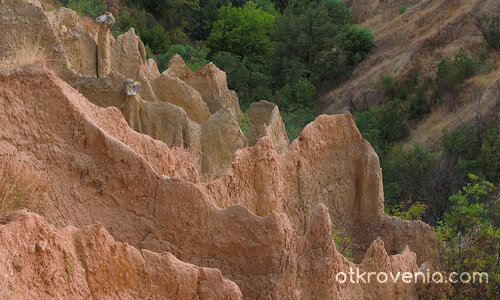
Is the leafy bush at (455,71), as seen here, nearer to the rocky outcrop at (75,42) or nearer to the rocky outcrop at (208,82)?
the rocky outcrop at (208,82)

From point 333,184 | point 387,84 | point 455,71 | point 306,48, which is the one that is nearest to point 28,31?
point 333,184

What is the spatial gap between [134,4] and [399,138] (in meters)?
18.9

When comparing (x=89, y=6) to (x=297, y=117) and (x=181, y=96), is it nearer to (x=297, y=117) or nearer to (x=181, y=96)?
(x=297, y=117)

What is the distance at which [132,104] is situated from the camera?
469 inches

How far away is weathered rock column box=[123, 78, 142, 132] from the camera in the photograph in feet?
38.3

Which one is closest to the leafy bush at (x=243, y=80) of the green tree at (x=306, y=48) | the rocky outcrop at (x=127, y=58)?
the green tree at (x=306, y=48)

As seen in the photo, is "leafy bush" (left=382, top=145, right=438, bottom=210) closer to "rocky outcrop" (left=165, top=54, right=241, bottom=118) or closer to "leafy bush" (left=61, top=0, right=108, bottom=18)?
"rocky outcrop" (left=165, top=54, right=241, bottom=118)

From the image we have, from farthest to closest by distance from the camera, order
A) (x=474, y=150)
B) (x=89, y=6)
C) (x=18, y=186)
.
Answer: (x=89, y=6)
(x=474, y=150)
(x=18, y=186)

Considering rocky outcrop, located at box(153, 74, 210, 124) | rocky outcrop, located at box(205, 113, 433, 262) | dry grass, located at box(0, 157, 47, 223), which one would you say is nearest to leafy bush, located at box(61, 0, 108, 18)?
rocky outcrop, located at box(153, 74, 210, 124)

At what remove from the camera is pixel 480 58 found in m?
34.4

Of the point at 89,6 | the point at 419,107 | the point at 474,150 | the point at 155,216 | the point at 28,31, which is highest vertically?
the point at 28,31

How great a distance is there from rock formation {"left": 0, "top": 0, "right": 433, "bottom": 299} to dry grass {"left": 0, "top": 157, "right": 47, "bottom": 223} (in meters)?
0.15

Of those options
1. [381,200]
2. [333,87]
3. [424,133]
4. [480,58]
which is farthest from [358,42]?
[381,200]

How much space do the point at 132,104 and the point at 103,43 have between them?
2.02 m
